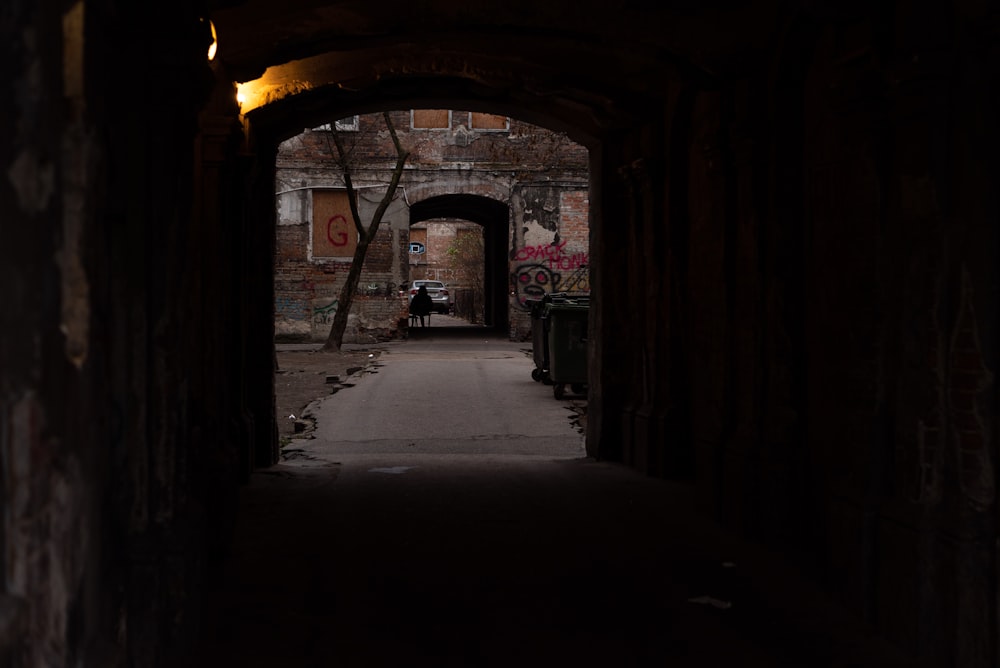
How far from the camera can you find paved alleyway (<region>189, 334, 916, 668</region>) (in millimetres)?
3943

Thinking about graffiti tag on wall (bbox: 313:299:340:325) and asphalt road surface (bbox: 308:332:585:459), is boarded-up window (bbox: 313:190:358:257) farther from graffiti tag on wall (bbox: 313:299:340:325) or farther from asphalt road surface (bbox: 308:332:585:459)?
asphalt road surface (bbox: 308:332:585:459)

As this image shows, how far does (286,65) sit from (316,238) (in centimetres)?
1888

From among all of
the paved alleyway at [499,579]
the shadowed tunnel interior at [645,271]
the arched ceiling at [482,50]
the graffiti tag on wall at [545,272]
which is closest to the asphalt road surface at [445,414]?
the paved alleyway at [499,579]

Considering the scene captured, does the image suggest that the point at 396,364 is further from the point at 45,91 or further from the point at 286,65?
the point at 45,91

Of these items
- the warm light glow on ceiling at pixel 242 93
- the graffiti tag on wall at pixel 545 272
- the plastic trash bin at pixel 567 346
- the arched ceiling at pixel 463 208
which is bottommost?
the plastic trash bin at pixel 567 346

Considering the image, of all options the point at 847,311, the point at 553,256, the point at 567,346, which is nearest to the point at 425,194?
the point at 553,256

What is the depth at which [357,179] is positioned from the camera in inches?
982

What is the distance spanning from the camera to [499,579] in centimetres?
496

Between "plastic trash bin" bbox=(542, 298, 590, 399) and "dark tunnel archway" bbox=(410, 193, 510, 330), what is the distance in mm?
11619

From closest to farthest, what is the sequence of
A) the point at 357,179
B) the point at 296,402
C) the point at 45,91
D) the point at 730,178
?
the point at 45,91
the point at 730,178
the point at 296,402
the point at 357,179

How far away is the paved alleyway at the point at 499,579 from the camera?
155 inches

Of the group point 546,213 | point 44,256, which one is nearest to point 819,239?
point 44,256

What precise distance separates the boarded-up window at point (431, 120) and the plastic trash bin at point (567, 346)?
1195 centimetres

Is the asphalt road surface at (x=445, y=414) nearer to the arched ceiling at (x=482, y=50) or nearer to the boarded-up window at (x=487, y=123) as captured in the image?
the arched ceiling at (x=482, y=50)
